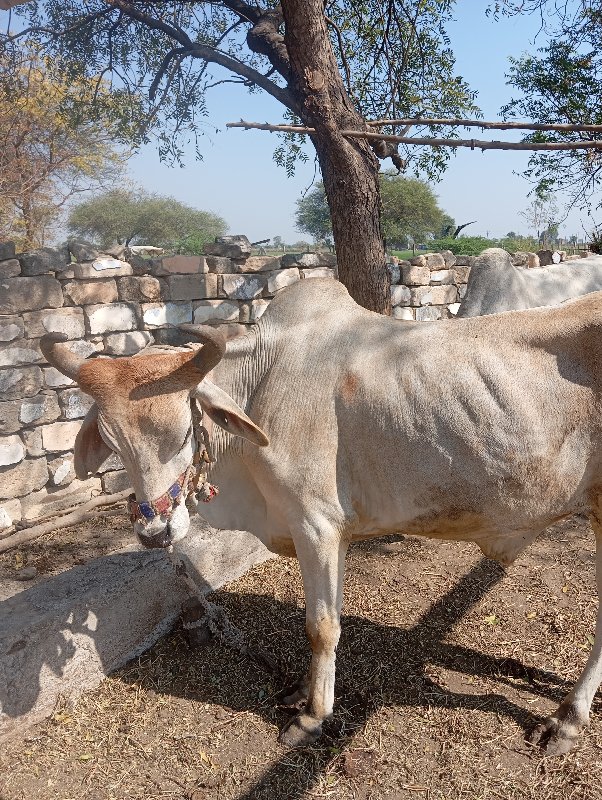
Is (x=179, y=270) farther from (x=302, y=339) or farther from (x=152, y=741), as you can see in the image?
(x=152, y=741)

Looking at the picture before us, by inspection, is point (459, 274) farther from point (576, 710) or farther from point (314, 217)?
point (314, 217)

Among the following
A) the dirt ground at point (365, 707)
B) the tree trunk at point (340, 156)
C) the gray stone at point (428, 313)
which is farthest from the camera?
the gray stone at point (428, 313)

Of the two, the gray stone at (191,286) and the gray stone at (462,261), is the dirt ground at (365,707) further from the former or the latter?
the gray stone at (462,261)

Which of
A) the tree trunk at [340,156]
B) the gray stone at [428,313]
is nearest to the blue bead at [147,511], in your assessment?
the tree trunk at [340,156]

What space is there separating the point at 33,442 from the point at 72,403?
0.42m

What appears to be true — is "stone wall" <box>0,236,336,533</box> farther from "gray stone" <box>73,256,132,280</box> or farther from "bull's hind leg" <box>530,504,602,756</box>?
"bull's hind leg" <box>530,504,602,756</box>

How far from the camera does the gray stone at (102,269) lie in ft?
17.2

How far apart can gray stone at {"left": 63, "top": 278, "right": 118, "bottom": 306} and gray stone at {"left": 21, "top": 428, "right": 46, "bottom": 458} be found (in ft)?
3.39

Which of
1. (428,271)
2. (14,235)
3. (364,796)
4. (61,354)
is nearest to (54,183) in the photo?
(14,235)

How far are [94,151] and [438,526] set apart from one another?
15.7 metres

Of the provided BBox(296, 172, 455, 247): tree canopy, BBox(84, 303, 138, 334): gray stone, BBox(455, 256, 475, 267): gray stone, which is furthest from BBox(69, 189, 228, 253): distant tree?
BBox(84, 303, 138, 334): gray stone

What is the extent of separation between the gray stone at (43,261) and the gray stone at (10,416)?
3.15ft

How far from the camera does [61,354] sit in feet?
8.41

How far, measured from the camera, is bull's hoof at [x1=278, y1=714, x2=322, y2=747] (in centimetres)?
279
